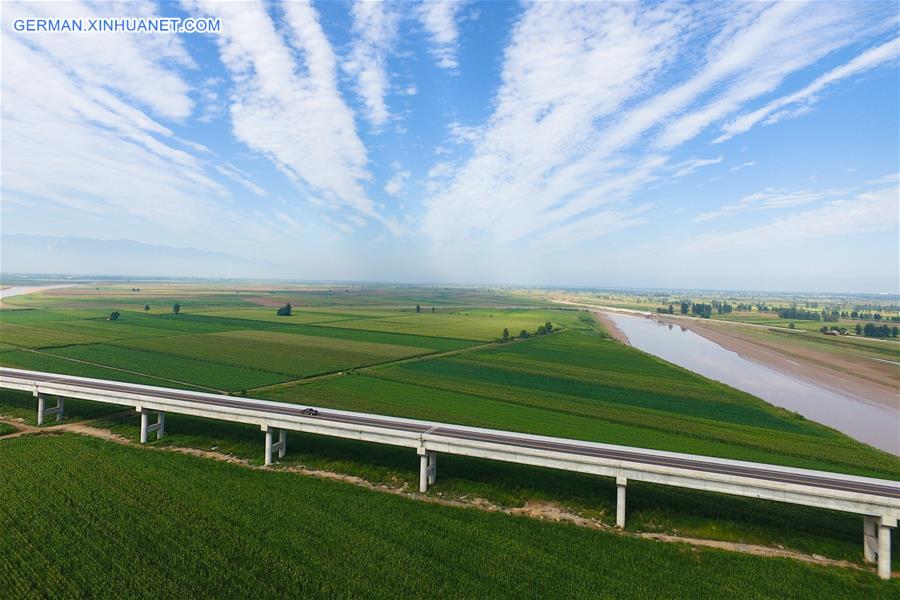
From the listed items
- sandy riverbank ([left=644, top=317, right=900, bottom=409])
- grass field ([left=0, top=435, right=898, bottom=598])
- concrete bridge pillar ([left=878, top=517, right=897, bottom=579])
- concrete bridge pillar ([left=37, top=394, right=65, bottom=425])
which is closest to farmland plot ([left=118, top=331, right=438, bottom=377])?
concrete bridge pillar ([left=37, top=394, right=65, bottom=425])

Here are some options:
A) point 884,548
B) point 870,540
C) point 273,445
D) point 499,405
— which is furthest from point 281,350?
point 884,548

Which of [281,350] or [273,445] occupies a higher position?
[281,350]

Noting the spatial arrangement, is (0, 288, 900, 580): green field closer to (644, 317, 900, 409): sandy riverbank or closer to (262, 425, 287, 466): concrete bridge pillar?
(262, 425, 287, 466): concrete bridge pillar

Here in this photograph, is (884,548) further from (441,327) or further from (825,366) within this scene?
(441,327)

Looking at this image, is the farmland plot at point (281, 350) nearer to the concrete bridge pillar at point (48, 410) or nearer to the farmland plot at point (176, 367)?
the farmland plot at point (176, 367)

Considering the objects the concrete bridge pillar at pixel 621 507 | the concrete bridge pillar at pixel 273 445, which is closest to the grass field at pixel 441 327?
the concrete bridge pillar at pixel 273 445
